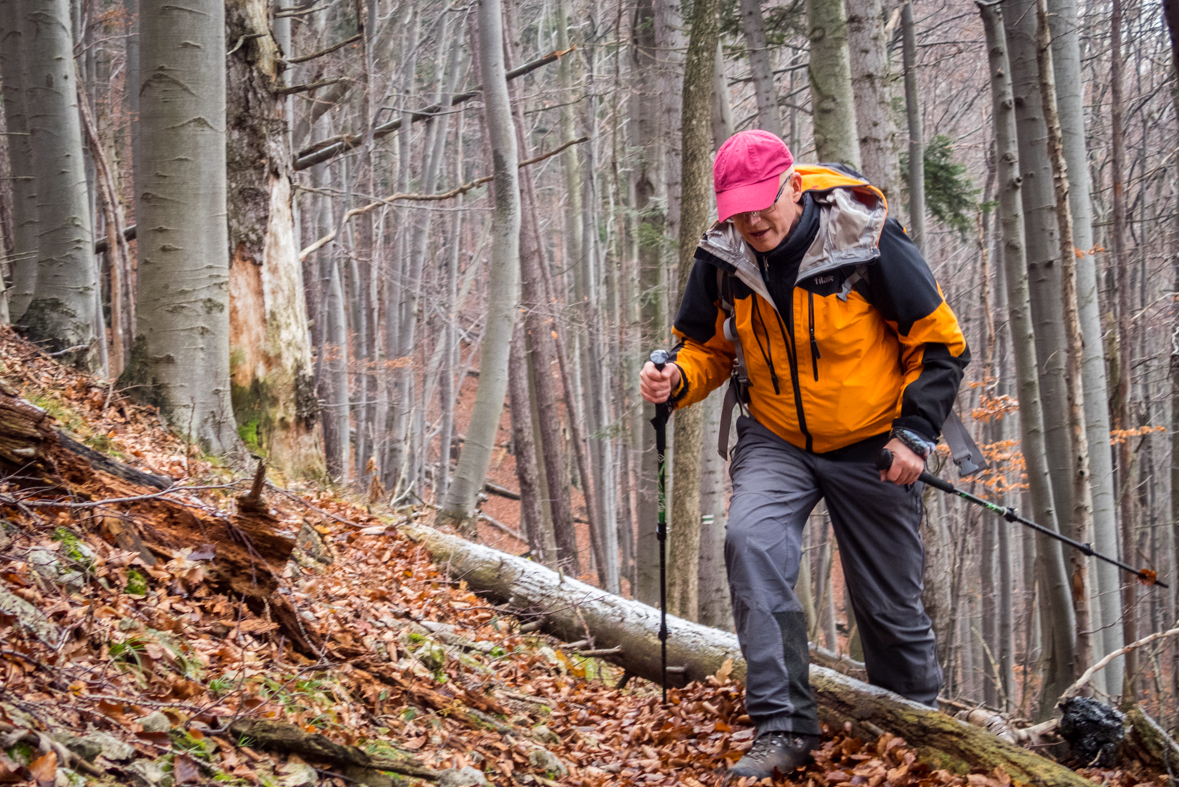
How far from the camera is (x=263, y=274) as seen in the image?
24.2 feet

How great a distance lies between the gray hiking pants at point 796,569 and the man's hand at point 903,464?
0.51ft

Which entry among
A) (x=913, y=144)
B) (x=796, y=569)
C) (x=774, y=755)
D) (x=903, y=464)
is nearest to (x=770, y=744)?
(x=774, y=755)

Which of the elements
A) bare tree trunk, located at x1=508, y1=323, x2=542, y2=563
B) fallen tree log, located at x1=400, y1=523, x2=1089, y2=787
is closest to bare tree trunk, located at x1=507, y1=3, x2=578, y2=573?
bare tree trunk, located at x1=508, y1=323, x2=542, y2=563

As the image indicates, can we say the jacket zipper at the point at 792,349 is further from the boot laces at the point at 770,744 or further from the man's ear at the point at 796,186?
the boot laces at the point at 770,744

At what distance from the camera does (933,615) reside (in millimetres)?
7289

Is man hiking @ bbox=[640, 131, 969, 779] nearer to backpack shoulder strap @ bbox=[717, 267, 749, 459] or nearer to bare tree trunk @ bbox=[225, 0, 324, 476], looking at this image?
backpack shoulder strap @ bbox=[717, 267, 749, 459]

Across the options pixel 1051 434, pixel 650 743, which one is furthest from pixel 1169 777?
pixel 1051 434

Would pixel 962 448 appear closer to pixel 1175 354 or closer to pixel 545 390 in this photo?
pixel 1175 354

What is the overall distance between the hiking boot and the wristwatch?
3.89ft

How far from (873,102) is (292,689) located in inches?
219

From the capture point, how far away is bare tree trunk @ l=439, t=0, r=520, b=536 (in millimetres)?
9039

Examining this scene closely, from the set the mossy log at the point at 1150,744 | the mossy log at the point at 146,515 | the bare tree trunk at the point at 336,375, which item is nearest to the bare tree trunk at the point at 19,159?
the mossy log at the point at 146,515

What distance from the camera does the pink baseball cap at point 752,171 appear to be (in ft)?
11.2

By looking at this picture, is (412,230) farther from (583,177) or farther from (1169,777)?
(1169,777)
